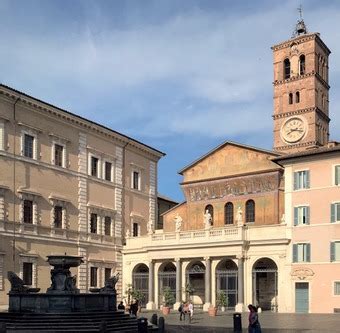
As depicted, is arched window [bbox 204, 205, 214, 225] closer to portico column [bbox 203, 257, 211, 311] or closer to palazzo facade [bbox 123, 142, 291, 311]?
palazzo facade [bbox 123, 142, 291, 311]

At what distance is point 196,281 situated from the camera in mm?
50844

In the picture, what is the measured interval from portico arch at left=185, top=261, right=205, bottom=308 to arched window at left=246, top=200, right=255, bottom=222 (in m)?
5.03

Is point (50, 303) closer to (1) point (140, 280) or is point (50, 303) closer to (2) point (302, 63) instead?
(1) point (140, 280)

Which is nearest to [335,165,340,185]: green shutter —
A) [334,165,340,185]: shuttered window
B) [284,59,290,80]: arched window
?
[334,165,340,185]: shuttered window

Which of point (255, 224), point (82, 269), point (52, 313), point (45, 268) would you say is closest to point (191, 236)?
point (255, 224)

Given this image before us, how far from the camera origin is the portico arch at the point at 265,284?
4550 centimetres

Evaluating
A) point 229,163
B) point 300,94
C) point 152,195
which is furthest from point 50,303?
point 300,94

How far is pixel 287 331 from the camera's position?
88.5 ft

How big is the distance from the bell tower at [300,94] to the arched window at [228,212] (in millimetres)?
19746

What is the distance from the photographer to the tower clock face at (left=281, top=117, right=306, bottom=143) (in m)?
70.1

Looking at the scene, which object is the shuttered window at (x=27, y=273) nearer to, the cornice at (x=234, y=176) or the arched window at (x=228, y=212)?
the arched window at (x=228, y=212)

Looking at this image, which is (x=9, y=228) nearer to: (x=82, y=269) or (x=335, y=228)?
(x=82, y=269)

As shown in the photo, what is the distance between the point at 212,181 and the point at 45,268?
15971mm

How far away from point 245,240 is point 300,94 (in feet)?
99.6
